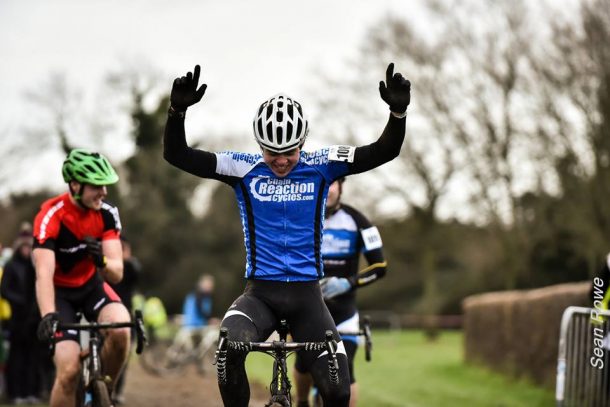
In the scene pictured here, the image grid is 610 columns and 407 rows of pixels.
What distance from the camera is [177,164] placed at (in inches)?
252

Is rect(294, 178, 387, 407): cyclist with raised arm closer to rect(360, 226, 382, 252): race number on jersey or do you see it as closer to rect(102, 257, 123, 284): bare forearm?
rect(360, 226, 382, 252): race number on jersey

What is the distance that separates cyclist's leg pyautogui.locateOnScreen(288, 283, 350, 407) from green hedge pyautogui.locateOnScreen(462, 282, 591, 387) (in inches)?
303

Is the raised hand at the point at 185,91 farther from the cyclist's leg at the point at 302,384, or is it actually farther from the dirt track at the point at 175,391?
the dirt track at the point at 175,391

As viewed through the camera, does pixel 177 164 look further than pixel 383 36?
No

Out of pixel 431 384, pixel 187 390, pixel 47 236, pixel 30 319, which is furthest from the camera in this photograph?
pixel 431 384

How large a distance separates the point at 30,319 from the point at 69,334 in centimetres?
654

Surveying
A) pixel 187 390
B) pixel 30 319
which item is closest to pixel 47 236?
pixel 30 319

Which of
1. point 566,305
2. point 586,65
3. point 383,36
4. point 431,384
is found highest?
point 383,36

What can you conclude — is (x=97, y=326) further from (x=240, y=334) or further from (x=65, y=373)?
(x=240, y=334)

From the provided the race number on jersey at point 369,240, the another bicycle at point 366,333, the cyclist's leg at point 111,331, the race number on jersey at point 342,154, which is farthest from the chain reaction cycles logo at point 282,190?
the race number on jersey at point 369,240

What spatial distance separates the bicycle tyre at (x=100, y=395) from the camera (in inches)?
299

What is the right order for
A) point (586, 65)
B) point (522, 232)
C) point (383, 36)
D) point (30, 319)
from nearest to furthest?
point (30, 319) < point (586, 65) < point (522, 232) < point (383, 36)

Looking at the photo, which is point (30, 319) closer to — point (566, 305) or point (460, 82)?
point (566, 305)

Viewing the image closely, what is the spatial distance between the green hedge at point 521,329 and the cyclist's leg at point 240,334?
7.98 metres
